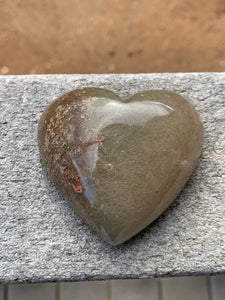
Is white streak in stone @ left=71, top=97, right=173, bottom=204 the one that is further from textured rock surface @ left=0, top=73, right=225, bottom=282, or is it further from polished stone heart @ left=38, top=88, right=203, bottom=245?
textured rock surface @ left=0, top=73, right=225, bottom=282

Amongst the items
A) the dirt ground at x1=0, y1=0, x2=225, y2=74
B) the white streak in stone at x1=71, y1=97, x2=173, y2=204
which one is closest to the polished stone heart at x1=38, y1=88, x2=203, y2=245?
the white streak in stone at x1=71, y1=97, x2=173, y2=204

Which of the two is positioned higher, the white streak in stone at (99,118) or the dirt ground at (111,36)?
the dirt ground at (111,36)

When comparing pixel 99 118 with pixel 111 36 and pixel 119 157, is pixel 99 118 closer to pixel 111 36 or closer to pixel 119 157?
pixel 119 157

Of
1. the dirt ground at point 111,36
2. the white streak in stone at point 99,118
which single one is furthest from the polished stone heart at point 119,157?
the dirt ground at point 111,36

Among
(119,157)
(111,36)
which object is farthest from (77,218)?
(111,36)

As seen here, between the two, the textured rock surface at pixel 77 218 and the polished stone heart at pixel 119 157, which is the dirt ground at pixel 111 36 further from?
the polished stone heart at pixel 119 157

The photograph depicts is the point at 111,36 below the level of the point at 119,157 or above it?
above

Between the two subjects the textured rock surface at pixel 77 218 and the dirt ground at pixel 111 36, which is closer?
the textured rock surface at pixel 77 218
